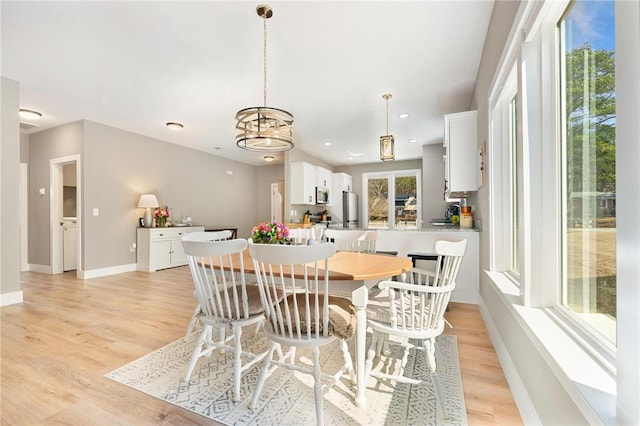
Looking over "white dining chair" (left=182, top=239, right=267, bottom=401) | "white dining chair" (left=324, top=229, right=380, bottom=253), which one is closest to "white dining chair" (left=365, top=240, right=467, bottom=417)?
"white dining chair" (left=182, top=239, right=267, bottom=401)

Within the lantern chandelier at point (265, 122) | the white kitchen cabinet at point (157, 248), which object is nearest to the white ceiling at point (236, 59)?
the lantern chandelier at point (265, 122)

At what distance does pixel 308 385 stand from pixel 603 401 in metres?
1.41

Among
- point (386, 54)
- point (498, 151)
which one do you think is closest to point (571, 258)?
point (498, 151)

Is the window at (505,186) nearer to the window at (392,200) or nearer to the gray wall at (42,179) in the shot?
the window at (392,200)

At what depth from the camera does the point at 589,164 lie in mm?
1150

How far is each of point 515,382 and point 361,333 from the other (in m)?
0.94

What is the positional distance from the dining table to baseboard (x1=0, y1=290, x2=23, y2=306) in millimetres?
3423

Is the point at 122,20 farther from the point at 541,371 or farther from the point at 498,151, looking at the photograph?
the point at 541,371

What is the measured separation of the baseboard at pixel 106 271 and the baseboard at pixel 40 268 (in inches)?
43.6

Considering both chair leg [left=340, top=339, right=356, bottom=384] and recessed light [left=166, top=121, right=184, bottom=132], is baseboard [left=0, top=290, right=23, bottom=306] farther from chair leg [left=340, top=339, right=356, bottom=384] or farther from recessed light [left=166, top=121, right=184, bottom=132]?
chair leg [left=340, top=339, right=356, bottom=384]

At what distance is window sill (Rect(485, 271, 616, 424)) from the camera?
0.80 meters

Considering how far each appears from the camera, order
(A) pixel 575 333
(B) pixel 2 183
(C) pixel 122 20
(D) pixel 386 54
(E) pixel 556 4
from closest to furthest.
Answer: (A) pixel 575 333, (E) pixel 556 4, (C) pixel 122 20, (D) pixel 386 54, (B) pixel 2 183

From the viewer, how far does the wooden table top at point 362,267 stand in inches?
64.2

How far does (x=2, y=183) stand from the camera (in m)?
3.38
